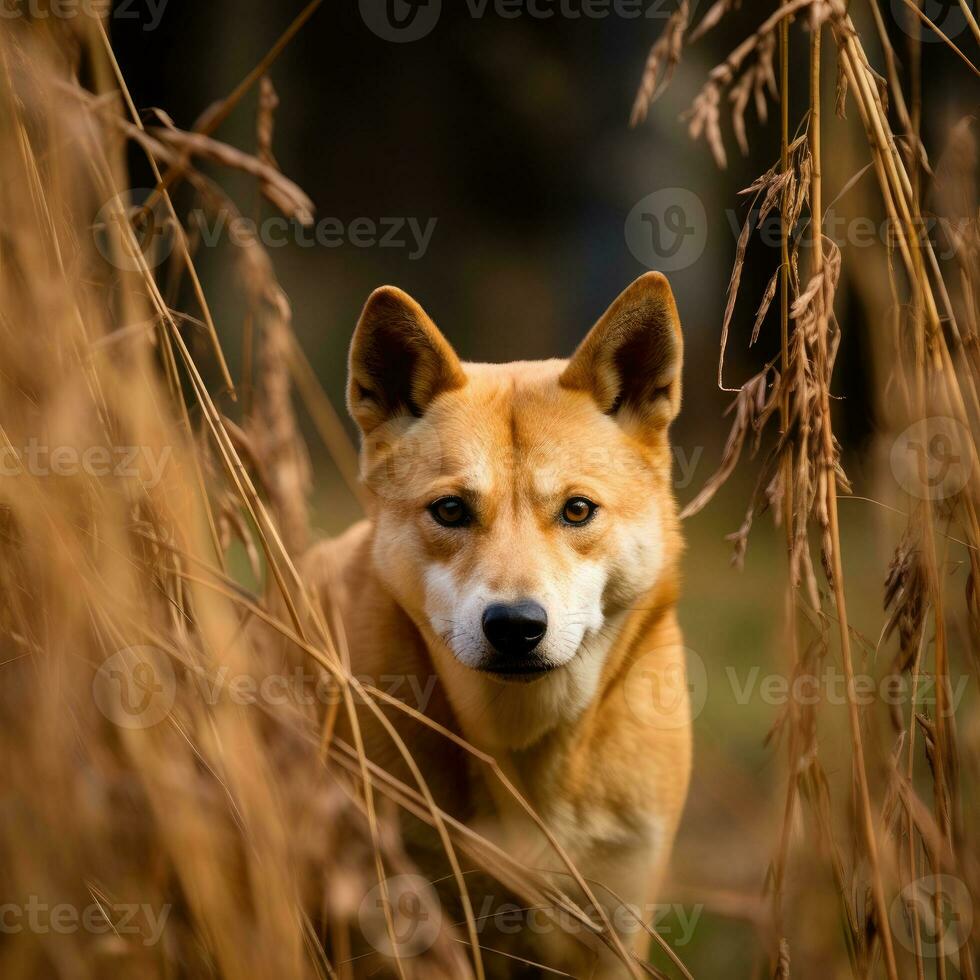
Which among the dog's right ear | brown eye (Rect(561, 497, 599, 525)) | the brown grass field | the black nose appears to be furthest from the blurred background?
the brown grass field

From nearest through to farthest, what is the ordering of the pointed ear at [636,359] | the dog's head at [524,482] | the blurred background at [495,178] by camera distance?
the dog's head at [524,482]
the pointed ear at [636,359]
the blurred background at [495,178]

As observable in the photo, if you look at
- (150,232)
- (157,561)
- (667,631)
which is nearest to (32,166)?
(150,232)

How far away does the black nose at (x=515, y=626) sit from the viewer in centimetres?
193

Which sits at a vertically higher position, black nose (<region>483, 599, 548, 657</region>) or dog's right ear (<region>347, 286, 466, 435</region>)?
dog's right ear (<region>347, 286, 466, 435</region>)

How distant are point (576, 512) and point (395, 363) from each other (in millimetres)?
656

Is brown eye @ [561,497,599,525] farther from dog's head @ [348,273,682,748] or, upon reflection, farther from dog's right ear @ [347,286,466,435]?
dog's right ear @ [347,286,466,435]

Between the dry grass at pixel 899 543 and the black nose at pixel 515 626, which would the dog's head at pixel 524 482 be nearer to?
the black nose at pixel 515 626

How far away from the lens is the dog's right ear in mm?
2312

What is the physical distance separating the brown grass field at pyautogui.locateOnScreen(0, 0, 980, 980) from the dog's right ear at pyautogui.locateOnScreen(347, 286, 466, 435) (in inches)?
25.0

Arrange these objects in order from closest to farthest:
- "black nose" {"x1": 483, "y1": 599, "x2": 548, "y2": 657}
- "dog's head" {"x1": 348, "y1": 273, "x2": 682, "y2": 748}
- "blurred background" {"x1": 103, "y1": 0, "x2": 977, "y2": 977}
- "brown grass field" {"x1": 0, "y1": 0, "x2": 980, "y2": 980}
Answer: "brown grass field" {"x1": 0, "y1": 0, "x2": 980, "y2": 980}, "black nose" {"x1": 483, "y1": 599, "x2": 548, "y2": 657}, "dog's head" {"x1": 348, "y1": 273, "x2": 682, "y2": 748}, "blurred background" {"x1": 103, "y1": 0, "x2": 977, "y2": 977}

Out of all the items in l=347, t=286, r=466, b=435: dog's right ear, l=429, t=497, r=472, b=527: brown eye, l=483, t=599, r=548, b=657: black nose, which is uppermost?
l=347, t=286, r=466, b=435: dog's right ear

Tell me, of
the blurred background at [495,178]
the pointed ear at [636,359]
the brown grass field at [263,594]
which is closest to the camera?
the brown grass field at [263,594]

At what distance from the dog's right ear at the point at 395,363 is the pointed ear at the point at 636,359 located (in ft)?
1.13

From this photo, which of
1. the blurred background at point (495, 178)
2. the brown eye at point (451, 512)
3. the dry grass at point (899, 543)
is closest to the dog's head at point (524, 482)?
the brown eye at point (451, 512)
